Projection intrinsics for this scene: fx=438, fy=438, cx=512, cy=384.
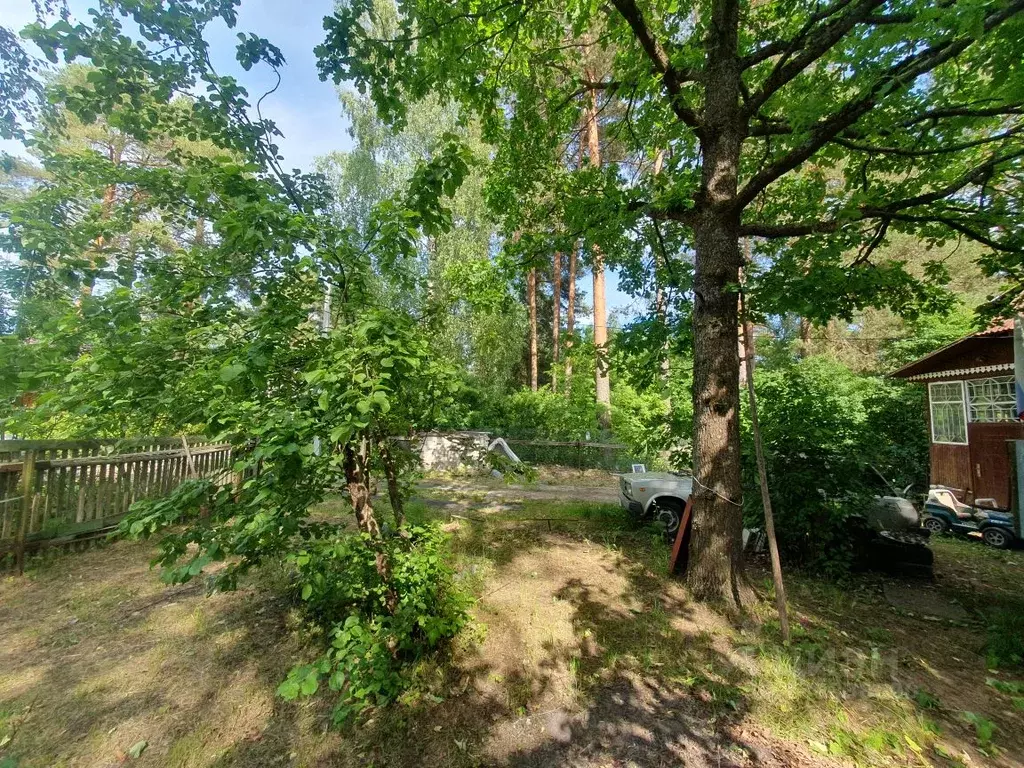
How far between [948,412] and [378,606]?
566 inches

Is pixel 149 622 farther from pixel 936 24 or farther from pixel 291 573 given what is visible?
pixel 936 24

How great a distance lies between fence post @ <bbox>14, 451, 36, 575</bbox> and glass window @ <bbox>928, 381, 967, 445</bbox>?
16836 mm

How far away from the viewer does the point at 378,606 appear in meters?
2.87

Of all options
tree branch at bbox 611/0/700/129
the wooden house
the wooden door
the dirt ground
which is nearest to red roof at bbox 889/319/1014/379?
the wooden house

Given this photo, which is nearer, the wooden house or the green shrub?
the green shrub

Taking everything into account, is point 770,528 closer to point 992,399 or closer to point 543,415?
point 992,399

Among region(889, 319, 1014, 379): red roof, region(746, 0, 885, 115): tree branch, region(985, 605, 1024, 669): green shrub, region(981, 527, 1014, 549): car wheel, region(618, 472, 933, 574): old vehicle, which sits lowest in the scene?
region(981, 527, 1014, 549): car wheel

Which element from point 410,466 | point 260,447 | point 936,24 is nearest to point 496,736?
point 410,466

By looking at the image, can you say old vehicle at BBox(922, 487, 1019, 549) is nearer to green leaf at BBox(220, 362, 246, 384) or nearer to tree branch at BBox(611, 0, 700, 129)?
tree branch at BBox(611, 0, 700, 129)

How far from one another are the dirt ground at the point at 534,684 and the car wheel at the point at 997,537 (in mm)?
5898

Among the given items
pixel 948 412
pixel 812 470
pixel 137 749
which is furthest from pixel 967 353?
pixel 137 749

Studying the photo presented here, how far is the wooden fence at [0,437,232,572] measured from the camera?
4.37 meters

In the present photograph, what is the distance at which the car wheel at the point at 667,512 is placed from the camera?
246 inches

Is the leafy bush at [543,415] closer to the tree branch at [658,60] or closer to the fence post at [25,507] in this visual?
the tree branch at [658,60]
